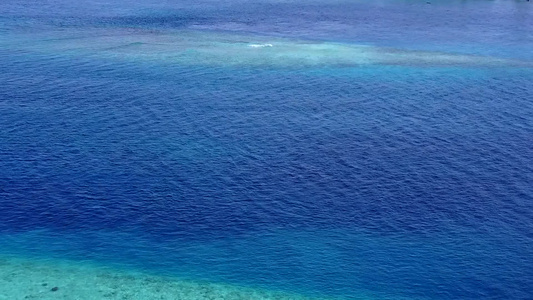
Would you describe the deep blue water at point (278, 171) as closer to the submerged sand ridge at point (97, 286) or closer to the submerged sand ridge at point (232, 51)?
the submerged sand ridge at point (97, 286)

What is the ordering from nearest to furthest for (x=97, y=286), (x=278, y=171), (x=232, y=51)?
(x=97, y=286) → (x=278, y=171) → (x=232, y=51)

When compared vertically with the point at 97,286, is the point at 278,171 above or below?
above

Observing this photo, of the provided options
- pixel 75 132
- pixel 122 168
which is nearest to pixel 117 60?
pixel 75 132

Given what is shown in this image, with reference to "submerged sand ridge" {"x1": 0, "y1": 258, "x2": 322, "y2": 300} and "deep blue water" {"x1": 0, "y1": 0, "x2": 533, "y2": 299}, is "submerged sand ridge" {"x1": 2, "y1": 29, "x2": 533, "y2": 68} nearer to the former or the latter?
"deep blue water" {"x1": 0, "y1": 0, "x2": 533, "y2": 299}

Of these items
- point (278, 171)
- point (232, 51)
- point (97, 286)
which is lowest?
point (97, 286)

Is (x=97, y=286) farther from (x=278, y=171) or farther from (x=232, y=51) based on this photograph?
(x=232, y=51)

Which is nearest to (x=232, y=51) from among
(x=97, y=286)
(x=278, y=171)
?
(x=278, y=171)

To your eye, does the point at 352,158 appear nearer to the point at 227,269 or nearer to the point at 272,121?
the point at 272,121

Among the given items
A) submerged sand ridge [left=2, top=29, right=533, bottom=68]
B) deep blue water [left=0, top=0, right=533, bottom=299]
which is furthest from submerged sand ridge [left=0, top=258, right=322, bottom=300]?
submerged sand ridge [left=2, top=29, right=533, bottom=68]

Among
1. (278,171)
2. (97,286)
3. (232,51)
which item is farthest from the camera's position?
(232,51)
